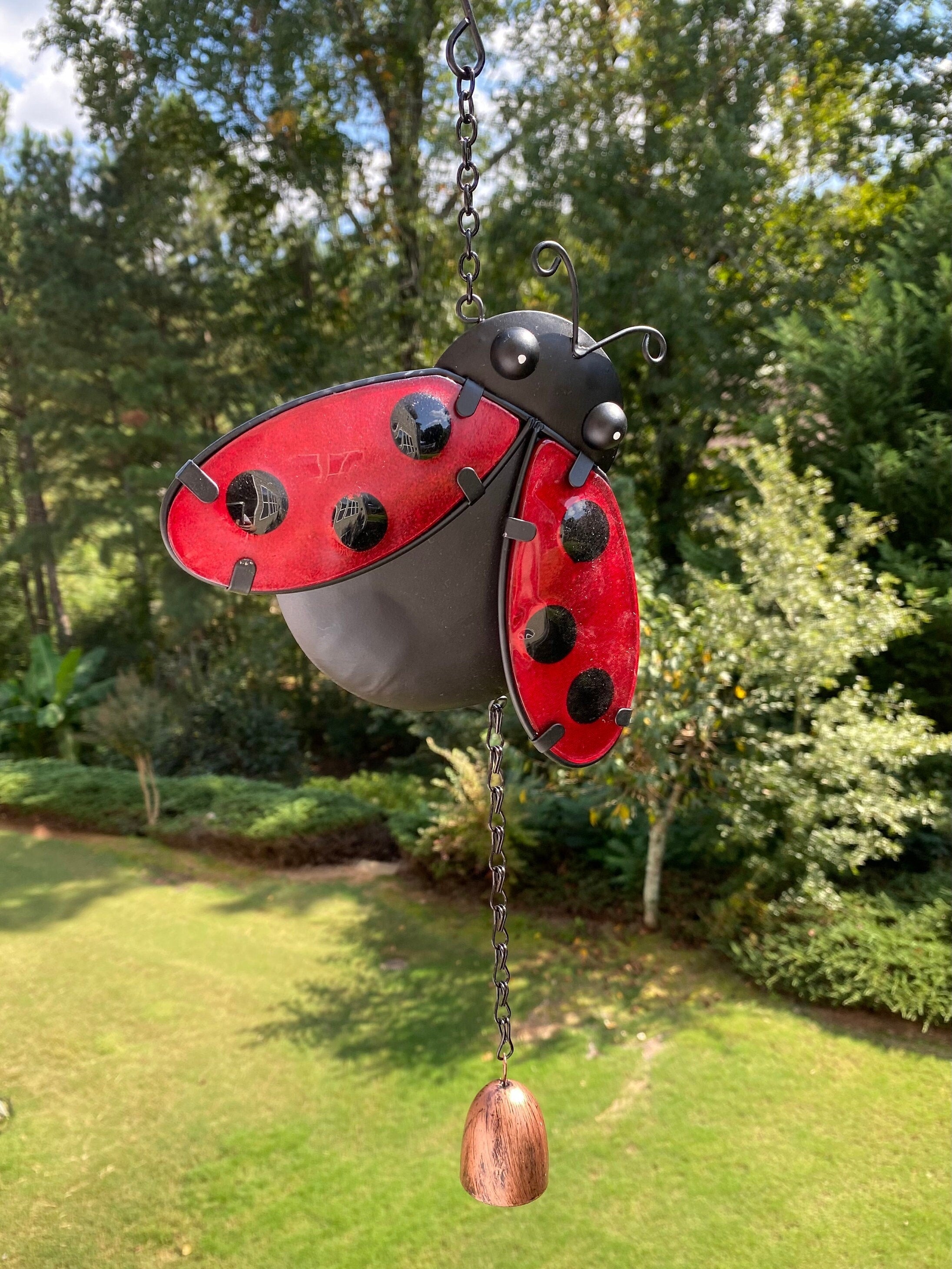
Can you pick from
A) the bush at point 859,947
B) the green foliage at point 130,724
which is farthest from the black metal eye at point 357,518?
the green foliage at point 130,724


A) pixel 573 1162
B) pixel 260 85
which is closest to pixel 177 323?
pixel 260 85

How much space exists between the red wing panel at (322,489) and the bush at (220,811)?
7.21 metres

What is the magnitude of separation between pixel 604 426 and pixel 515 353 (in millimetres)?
185

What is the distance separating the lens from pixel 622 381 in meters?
10.5

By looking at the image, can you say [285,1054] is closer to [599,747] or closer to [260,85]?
[599,747]

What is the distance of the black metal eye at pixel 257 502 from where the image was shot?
1.31m

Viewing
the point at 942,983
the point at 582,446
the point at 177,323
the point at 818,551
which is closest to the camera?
the point at 582,446

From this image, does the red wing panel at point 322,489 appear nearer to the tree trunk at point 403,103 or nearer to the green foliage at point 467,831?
the green foliage at point 467,831

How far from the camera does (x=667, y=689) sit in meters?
5.70

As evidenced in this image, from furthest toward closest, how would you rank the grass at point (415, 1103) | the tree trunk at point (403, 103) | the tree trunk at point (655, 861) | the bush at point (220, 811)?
the tree trunk at point (403, 103) → the bush at point (220, 811) → the tree trunk at point (655, 861) → the grass at point (415, 1103)

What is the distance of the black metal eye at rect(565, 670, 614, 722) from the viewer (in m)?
1.44

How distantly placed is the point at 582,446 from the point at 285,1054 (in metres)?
4.79

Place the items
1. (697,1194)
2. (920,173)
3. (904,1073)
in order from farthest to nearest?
(920,173), (904,1073), (697,1194)

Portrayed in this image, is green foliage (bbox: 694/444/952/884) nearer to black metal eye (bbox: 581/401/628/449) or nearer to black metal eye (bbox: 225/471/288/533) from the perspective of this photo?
black metal eye (bbox: 581/401/628/449)
